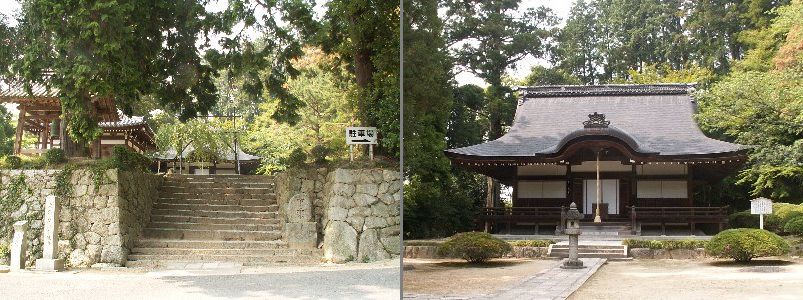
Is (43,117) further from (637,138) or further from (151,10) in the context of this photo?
(637,138)

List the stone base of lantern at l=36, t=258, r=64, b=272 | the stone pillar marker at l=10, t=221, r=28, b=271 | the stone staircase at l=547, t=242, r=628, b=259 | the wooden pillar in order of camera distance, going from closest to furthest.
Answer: the stone staircase at l=547, t=242, r=628, b=259
the stone pillar marker at l=10, t=221, r=28, b=271
the wooden pillar
the stone base of lantern at l=36, t=258, r=64, b=272

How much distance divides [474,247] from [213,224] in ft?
8.91

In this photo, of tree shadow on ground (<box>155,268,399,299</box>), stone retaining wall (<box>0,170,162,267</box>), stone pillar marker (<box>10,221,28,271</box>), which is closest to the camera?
tree shadow on ground (<box>155,268,399,299</box>)

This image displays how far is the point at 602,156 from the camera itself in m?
3.53

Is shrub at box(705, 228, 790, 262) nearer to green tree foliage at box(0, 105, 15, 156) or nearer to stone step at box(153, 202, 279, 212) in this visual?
stone step at box(153, 202, 279, 212)

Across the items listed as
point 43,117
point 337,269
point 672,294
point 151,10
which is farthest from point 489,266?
point 43,117

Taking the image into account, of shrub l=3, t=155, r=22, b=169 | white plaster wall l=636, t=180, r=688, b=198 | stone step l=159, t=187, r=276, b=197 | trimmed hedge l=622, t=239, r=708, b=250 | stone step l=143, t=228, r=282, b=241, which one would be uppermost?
shrub l=3, t=155, r=22, b=169

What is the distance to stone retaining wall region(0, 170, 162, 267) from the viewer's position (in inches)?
206

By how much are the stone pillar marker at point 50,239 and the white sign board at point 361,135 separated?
2.56m

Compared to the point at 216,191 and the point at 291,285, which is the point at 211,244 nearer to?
the point at 216,191

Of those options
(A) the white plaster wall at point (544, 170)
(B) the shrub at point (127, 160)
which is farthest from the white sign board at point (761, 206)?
(B) the shrub at point (127, 160)

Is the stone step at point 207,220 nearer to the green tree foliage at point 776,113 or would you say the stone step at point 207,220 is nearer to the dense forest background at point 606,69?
the dense forest background at point 606,69

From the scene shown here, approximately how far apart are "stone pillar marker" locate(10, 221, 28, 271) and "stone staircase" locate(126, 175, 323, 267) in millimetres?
757

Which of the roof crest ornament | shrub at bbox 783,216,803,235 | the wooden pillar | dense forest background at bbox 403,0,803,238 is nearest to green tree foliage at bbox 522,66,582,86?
dense forest background at bbox 403,0,803,238
